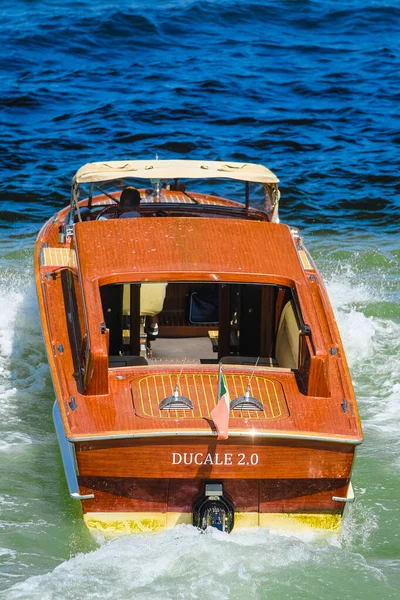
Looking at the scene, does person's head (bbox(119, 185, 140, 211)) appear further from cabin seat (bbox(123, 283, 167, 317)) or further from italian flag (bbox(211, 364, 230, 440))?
italian flag (bbox(211, 364, 230, 440))

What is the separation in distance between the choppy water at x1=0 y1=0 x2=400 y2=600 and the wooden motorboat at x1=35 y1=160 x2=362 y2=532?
11.5 inches

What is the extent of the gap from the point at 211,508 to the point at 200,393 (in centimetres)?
76

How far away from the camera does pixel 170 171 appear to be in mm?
9219

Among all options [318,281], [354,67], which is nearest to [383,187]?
[354,67]

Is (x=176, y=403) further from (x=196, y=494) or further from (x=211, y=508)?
(x=211, y=508)

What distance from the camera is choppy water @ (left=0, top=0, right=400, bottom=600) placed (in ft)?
21.0

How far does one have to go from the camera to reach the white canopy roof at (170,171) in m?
9.16

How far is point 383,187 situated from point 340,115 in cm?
312

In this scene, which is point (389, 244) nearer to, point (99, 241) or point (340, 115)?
point (340, 115)

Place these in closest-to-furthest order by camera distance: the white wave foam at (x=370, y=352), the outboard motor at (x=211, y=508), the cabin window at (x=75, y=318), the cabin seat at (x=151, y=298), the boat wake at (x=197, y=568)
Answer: the boat wake at (x=197, y=568), the outboard motor at (x=211, y=508), the cabin window at (x=75, y=318), the cabin seat at (x=151, y=298), the white wave foam at (x=370, y=352)

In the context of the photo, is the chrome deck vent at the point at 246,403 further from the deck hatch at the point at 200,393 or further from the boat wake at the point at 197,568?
the boat wake at the point at 197,568

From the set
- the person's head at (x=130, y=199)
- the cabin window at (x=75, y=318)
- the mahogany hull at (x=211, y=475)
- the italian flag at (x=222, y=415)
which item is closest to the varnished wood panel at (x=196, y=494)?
the mahogany hull at (x=211, y=475)

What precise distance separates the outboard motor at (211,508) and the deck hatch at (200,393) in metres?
0.45

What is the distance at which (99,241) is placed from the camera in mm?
7844
